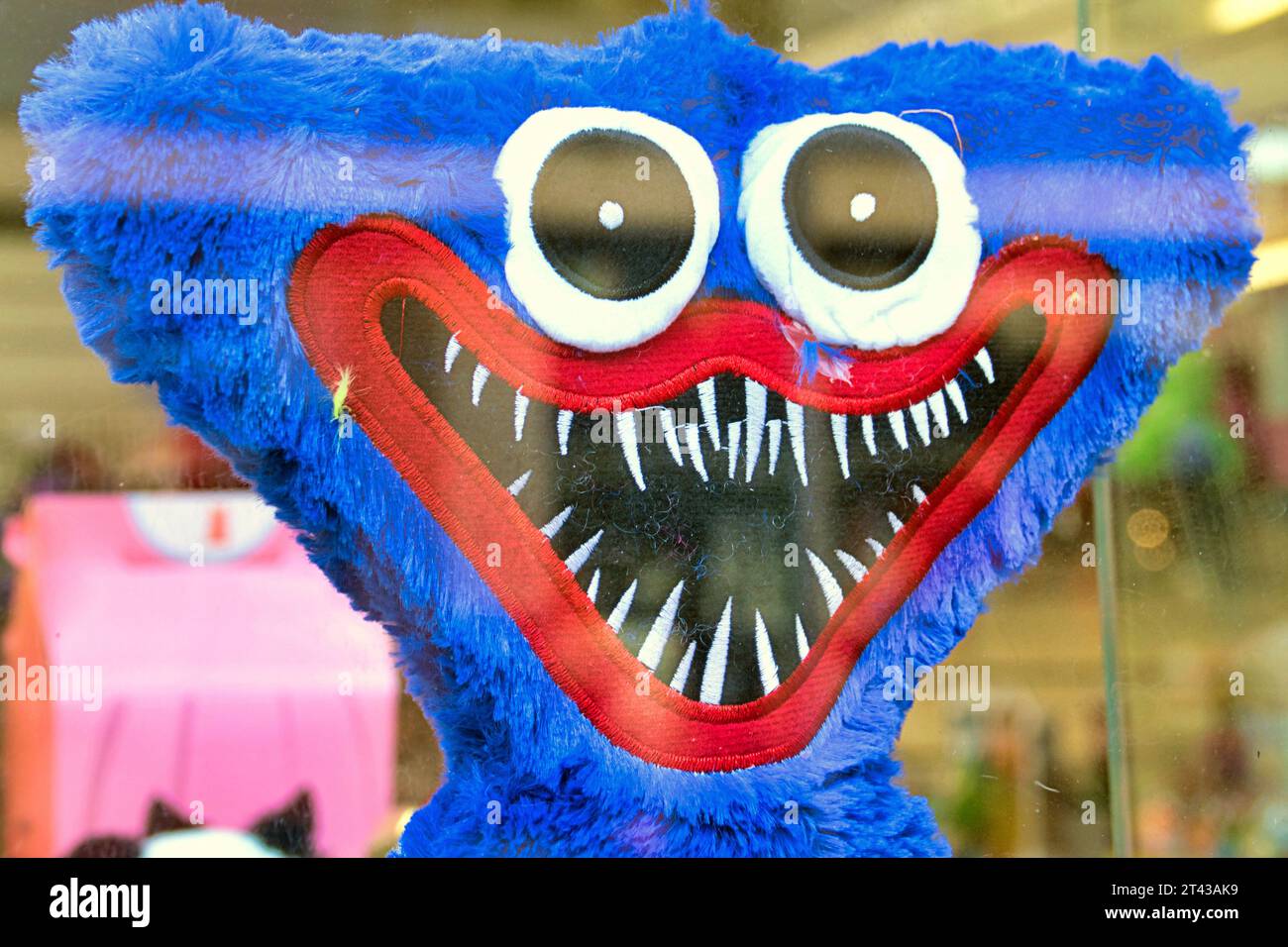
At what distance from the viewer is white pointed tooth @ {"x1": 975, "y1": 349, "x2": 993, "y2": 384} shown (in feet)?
3.14

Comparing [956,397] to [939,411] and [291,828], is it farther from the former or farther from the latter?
[291,828]

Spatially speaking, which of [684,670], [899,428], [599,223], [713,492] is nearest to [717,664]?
[684,670]

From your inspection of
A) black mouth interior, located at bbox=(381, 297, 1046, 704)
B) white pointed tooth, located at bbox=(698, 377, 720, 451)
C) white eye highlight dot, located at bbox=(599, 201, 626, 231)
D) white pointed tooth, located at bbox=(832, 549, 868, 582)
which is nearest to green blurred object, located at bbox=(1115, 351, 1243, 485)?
black mouth interior, located at bbox=(381, 297, 1046, 704)

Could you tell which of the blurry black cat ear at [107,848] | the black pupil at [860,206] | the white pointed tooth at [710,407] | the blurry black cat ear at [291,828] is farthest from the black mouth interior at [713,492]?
the blurry black cat ear at [107,848]

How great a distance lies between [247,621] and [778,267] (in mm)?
499

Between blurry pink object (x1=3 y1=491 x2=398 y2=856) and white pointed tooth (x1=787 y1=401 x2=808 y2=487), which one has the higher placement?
white pointed tooth (x1=787 y1=401 x2=808 y2=487)

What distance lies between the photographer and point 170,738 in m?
0.93

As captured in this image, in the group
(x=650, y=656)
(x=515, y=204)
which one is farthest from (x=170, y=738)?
(x=515, y=204)

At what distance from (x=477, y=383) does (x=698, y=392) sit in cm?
17

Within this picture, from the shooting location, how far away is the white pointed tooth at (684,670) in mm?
913

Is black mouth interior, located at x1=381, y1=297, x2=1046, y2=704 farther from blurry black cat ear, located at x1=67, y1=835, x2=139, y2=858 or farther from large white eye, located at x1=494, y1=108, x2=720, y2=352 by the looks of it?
blurry black cat ear, located at x1=67, y1=835, x2=139, y2=858

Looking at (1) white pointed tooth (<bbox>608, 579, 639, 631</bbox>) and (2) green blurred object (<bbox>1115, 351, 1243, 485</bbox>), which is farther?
(2) green blurred object (<bbox>1115, 351, 1243, 485</bbox>)

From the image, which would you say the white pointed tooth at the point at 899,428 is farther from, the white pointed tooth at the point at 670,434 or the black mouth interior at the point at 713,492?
the white pointed tooth at the point at 670,434
